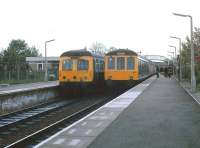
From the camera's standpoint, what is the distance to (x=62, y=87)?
1237 inches

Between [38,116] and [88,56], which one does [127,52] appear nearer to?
[88,56]

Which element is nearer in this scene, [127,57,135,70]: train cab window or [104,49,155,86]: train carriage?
[104,49,155,86]: train carriage

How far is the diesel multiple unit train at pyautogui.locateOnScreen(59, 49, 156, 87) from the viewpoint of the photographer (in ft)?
100

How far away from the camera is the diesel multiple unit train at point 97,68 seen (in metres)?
30.6

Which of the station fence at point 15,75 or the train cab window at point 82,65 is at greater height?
the train cab window at point 82,65

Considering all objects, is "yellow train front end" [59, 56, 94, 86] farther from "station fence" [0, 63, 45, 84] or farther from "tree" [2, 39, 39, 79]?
"tree" [2, 39, 39, 79]

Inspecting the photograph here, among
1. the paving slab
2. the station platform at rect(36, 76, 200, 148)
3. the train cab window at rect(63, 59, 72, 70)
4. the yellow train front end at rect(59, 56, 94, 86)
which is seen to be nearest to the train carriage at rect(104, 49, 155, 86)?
the yellow train front end at rect(59, 56, 94, 86)

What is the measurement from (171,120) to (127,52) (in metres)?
19.1

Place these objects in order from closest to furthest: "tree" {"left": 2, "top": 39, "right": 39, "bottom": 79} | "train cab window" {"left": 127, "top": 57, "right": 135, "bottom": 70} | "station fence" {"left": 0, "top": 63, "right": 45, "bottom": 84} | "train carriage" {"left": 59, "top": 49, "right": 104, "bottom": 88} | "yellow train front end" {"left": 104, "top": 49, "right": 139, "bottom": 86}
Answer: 1. "train carriage" {"left": 59, "top": 49, "right": 104, "bottom": 88}
2. "yellow train front end" {"left": 104, "top": 49, "right": 139, "bottom": 86}
3. "train cab window" {"left": 127, "top": 57, "right": 135, "bottom": 70}
4. "station fence" {"left": 0, "top": 63, "right": 45, "bottom": 84}
5. "tree" {"left": 2, "top": 39, "right": 39, "bottom": 79}

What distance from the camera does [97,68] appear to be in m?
32.8

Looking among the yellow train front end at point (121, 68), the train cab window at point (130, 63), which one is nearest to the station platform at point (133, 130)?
the yellow train front end at point (121, 68)

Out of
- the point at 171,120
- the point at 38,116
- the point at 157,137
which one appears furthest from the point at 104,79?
the point at 157,137

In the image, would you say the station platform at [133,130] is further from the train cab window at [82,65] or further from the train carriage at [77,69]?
the train cab window at [82,65]

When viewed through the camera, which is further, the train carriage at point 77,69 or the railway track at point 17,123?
the train carriage at point 77,69
